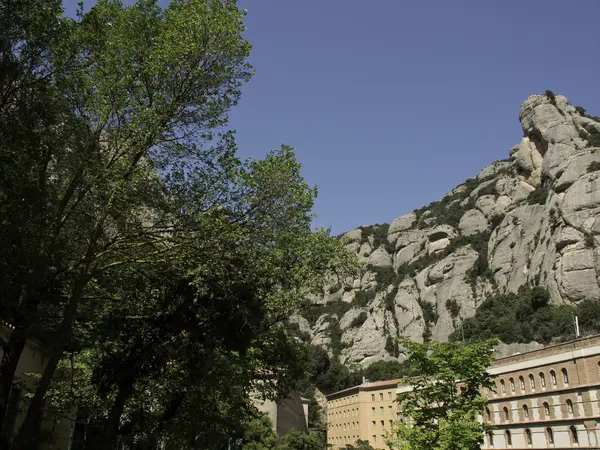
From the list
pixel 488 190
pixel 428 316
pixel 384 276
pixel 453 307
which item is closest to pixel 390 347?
pixel 428 316

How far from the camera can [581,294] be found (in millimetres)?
81500

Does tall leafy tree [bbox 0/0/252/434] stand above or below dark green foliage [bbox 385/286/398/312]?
below

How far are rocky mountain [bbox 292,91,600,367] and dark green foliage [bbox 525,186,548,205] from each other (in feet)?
0.88

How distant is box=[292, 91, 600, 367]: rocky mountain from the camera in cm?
8662

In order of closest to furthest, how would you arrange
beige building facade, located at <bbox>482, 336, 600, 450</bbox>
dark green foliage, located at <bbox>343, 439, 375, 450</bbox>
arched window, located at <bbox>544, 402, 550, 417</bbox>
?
beige building facade, located at <bbox>482, 336, 600, 450</bbox> → arched window, located at <bbox>544, 402, 550, 417</bbox> → dark green foliage, located at <bbox>343, 439, 375, 450</bbox>

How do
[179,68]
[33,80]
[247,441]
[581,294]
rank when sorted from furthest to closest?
[581,294] < [247,441] < [179,68] < [33,80]

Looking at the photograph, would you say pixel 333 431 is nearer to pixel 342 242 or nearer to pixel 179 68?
pixel 342 242

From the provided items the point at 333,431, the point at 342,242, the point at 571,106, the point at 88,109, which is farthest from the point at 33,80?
the point at 571,106

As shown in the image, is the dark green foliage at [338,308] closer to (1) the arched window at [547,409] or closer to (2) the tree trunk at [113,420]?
(1) the arched window at [547,409]

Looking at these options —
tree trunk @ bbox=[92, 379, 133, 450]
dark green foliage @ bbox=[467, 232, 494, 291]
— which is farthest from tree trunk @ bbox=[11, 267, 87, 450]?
dark green foliage @ bbox=[467, 232, 494, 291]

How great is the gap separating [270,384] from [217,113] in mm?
11884

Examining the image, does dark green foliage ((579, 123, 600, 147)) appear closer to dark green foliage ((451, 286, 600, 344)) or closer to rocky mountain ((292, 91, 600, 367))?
rocky mountain ((292, 91, 600, 367))

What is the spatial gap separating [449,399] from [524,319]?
65465 mm

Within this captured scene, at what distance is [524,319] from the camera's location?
3435 inches
